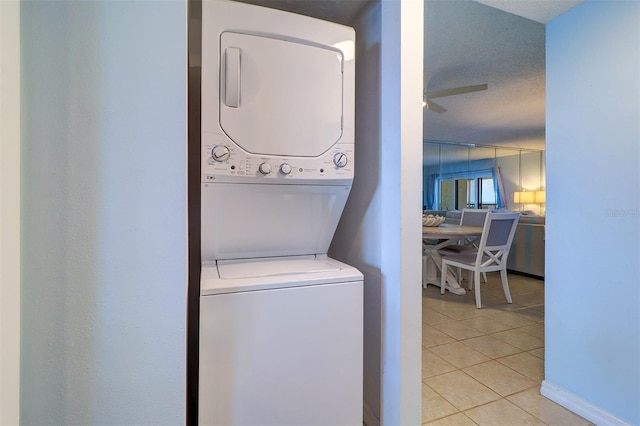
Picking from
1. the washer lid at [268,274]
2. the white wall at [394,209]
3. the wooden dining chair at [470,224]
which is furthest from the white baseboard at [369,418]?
the wooden dining chair at [470,224]

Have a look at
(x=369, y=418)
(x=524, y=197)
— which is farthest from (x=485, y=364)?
(x=524, y=197)

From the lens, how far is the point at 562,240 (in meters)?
1.67

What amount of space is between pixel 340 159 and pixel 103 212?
2.70ft

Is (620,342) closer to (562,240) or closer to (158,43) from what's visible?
(562,240)

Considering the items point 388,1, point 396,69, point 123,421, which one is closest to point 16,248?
point 123,421

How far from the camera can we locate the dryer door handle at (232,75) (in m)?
1.09

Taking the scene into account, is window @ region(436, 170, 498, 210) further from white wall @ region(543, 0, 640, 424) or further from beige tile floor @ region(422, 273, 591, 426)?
white wall @ region(543, 0, 640, 424)

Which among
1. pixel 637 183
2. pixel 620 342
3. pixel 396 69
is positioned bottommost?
pixel 620 342

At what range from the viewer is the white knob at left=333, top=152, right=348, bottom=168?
126 centimetres

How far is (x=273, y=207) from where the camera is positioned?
1.30m

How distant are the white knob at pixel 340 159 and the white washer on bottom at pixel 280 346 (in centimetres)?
42

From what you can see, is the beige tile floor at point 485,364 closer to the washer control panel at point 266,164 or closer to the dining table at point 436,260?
the dining table at point 436,260

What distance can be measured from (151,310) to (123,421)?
0.28 m

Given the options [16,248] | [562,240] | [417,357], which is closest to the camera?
[16,248]
